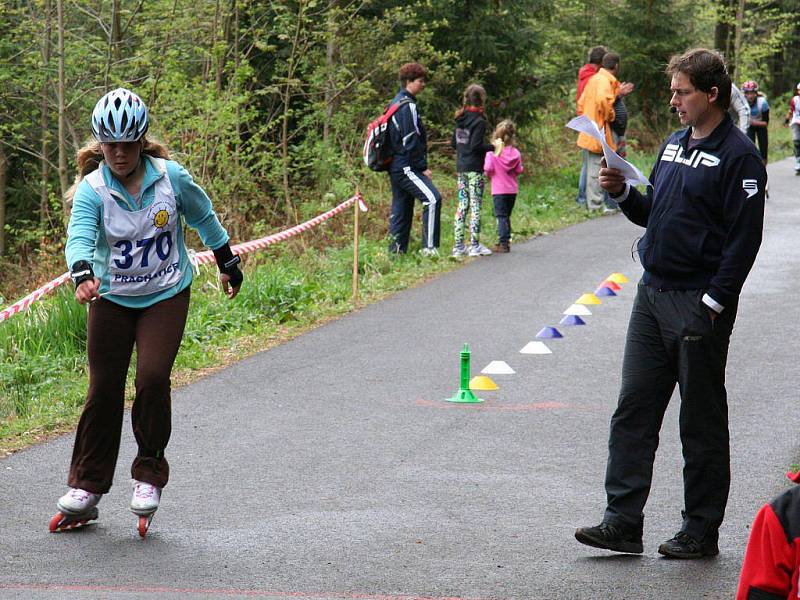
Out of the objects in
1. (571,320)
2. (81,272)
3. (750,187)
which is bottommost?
(571,320)

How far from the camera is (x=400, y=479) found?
6.71m

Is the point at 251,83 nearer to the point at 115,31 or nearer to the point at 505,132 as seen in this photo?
the point at 115,31

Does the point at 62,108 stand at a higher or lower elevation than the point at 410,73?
lower

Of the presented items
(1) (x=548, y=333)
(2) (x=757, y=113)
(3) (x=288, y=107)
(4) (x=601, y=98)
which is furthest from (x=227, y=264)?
(2) (x=757, y=113)

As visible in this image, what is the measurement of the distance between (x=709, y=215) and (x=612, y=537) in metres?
1.41

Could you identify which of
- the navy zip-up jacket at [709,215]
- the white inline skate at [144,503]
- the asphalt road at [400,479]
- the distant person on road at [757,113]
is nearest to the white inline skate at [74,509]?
the asphalt road at [400,479]

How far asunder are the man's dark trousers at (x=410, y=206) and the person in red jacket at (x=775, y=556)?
11454mm

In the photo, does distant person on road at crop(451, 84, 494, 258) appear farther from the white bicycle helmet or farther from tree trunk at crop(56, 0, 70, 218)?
the white bicycle helmet

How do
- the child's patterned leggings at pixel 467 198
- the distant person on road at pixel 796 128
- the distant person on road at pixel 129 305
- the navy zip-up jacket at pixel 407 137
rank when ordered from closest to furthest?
the distant person on road at pixel 129 305, the navy zip-up jacket at pixel 407 137, the child's patterned leggings at pixel 467 198, the distant person on road at pixel 796 128

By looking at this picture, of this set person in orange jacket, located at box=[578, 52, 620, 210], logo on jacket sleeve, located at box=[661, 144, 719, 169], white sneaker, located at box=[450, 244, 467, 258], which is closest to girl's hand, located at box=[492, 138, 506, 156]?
white sneaker, located at box=[450, 244, 467, 258]

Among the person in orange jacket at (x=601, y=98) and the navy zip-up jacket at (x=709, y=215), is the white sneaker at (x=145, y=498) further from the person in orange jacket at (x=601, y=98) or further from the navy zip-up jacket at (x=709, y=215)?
the person in orange jacket at (x=601, y=98)

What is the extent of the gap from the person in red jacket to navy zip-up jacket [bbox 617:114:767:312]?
2317mm

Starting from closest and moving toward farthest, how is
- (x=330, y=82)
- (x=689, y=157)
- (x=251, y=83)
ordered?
(x=689, y=157), (x=251, y=83), (x=330, y=82)

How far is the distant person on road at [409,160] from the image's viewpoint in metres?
14.1
